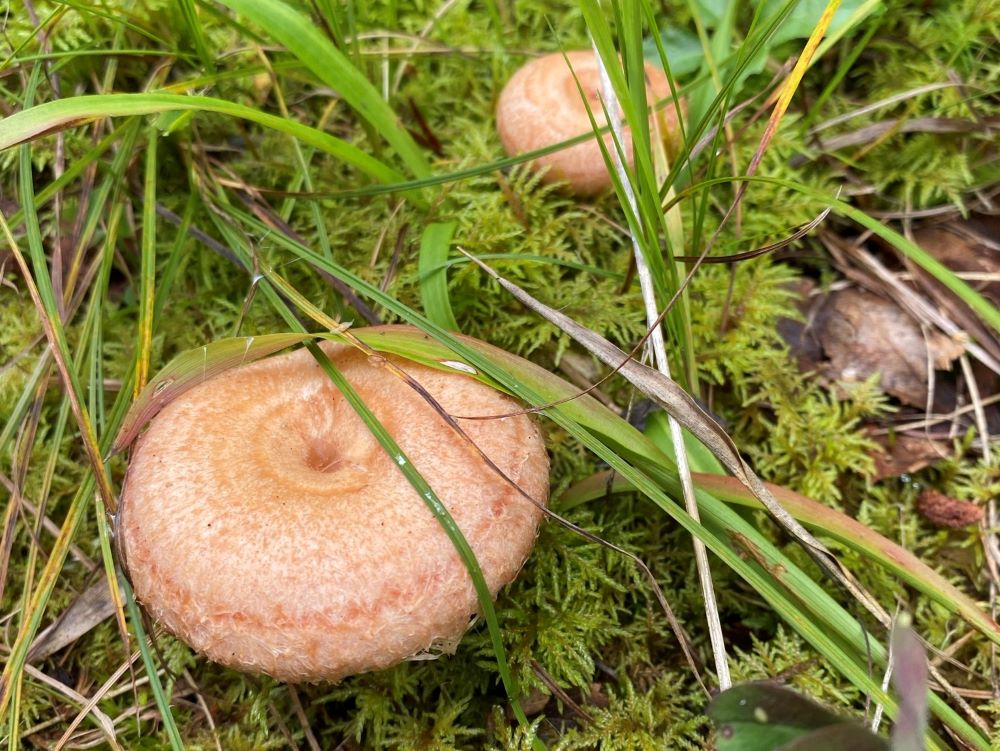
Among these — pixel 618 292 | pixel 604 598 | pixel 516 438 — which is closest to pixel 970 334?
pixel 618 292

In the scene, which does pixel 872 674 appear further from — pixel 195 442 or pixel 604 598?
pixel 195 442

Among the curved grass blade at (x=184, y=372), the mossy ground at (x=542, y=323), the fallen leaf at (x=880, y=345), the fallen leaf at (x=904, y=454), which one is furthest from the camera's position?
the fallen leaf at (x=880, y=345)

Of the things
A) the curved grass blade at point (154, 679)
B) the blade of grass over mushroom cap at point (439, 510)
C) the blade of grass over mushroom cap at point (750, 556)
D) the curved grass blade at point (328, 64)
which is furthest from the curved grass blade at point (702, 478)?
the curved grass blade at point (154, 679)

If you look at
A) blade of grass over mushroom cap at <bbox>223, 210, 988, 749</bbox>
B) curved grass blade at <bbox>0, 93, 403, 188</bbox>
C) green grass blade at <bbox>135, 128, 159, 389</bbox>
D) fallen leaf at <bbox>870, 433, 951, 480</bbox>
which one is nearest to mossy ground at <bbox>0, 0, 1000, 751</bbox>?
fallen leaf at <bbox>870, 433, 951, 480</bbox>

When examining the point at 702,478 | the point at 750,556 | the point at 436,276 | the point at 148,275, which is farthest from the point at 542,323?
the point at 148,275

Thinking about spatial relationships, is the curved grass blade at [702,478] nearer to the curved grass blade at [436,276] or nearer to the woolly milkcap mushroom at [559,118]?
the curved grass blade at [436,276]

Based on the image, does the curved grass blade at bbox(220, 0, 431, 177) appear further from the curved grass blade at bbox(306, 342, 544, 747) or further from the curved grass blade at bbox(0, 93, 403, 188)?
the curved grass blade at bbox(306, 342, 544, 747)
